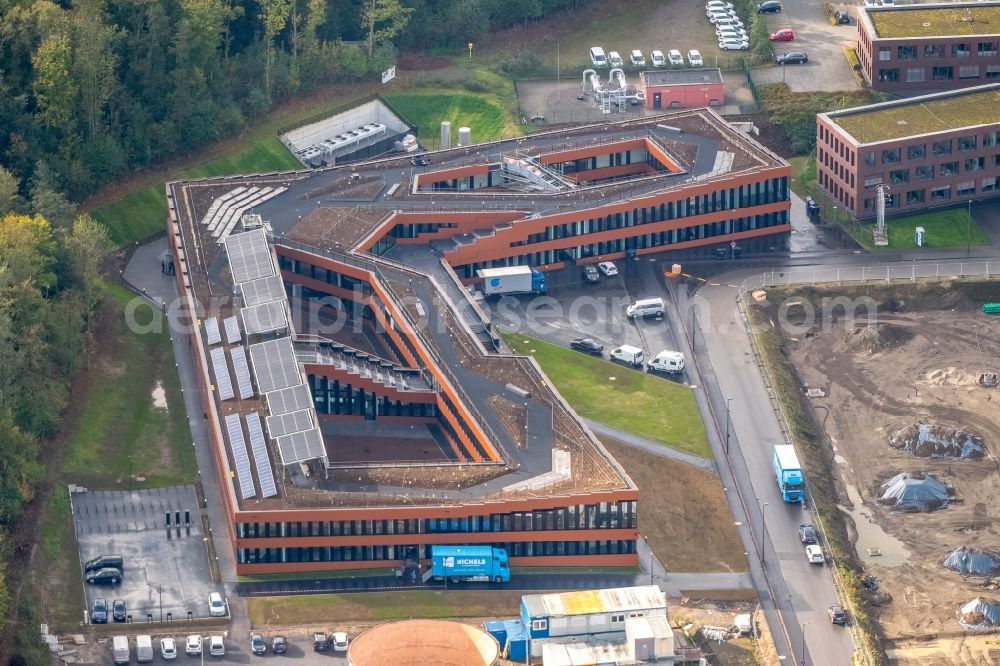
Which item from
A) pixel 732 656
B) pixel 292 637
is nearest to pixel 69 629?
pixel 292 637

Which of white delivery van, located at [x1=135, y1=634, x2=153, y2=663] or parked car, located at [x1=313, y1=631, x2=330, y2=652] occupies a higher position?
white delivery van, located at [x1=135, y1=634, x2=153, y2=663]

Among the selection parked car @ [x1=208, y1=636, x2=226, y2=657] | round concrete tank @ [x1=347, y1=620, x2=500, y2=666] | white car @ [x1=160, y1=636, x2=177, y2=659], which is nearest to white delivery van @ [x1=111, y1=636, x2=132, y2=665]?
white car @ [x1=160, y1=636, x2=177, y2=659]

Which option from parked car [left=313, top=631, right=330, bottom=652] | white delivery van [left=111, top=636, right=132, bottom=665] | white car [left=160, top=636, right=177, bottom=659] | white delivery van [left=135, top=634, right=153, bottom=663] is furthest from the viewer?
parked car [left=313, top=631, right=330, bottom=652]

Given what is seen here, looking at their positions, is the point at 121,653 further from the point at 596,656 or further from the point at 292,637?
the point at 596,656

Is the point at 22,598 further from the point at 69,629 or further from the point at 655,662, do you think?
the point at 655,662

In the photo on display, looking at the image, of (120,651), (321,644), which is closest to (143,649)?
(120,651)

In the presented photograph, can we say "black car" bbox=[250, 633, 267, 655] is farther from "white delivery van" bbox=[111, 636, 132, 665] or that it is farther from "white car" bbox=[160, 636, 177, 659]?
"white delivery van" bbox=[111, 636, 132, 665]

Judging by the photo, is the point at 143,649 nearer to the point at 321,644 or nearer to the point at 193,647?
the point at 193,647
